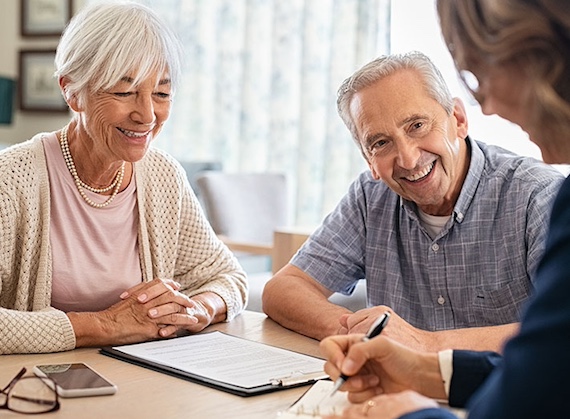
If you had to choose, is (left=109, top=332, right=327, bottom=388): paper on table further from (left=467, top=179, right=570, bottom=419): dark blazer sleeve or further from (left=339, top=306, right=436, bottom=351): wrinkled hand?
(left=467, top=179, right=570, bottom=419): dark blazer sleeve

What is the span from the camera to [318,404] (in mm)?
1229

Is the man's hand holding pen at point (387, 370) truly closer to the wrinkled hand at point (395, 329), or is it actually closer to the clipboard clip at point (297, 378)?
the clipboard clip at point (297, 378)

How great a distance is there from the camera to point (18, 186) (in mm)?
1786

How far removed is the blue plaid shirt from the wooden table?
64cm

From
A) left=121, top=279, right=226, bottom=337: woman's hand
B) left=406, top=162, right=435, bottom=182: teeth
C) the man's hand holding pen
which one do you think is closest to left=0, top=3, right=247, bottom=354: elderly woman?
left=121, top=279, right=226, bottom=337: woman's hand

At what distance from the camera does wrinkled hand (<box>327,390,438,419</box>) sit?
0.98 metres

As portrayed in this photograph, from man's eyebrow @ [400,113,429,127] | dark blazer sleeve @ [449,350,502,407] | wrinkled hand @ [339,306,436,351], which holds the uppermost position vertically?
Answer: man's eyebrow @ [400,113,429,127]

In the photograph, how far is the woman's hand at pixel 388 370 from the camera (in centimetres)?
121

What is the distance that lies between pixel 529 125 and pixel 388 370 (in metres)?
0.46

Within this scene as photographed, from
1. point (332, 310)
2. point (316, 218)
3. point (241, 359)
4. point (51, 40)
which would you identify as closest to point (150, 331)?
point (241, 359)

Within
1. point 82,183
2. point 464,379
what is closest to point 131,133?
point 82,183

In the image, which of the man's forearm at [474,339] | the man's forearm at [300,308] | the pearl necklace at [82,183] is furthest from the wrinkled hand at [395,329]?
the pearl necklace at [82,183]

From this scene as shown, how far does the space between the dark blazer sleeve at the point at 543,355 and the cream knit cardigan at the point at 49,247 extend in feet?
3.24

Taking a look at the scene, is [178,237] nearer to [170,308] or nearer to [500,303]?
[170,308]
